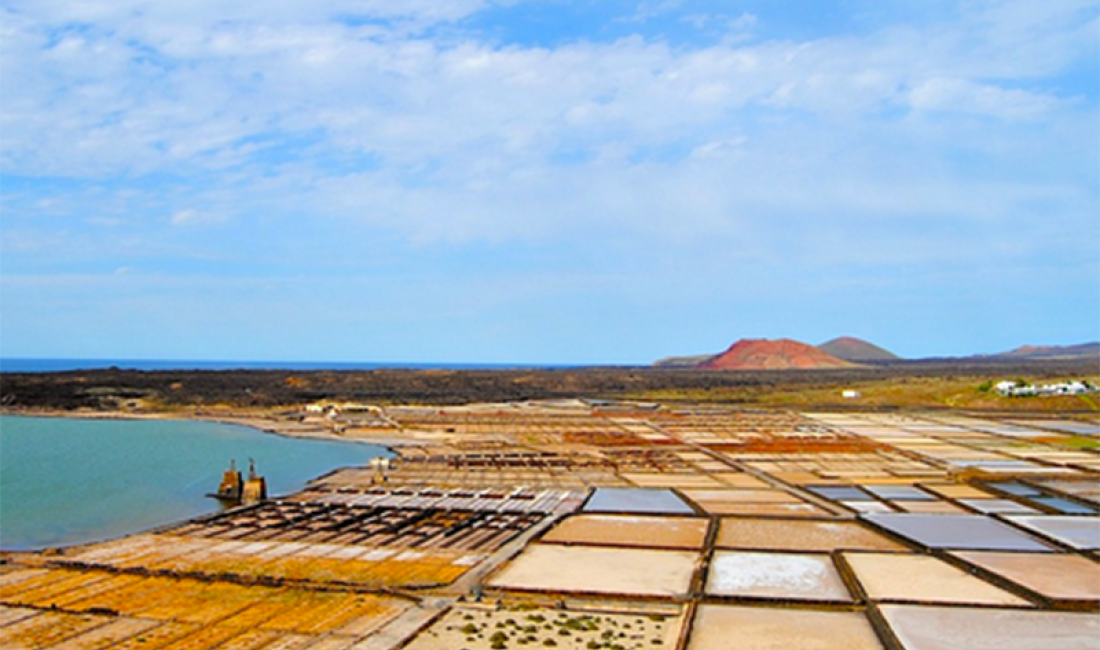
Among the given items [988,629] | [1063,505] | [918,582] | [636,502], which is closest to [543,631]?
[988,629]

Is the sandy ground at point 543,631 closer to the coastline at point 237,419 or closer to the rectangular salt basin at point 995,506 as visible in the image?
the rectangular salt basin at point 995,506

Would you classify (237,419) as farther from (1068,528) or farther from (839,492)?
(1068,528)

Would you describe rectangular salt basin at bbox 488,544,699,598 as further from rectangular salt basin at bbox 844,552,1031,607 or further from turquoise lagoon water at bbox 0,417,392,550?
turquoise lagoon water at bbox 0,417,392,550

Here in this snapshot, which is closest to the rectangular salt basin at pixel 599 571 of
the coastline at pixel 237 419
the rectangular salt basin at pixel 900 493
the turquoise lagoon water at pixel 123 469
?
the rectangular salt basin at pixel 900 493

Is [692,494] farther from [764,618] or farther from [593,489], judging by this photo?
[764,618]

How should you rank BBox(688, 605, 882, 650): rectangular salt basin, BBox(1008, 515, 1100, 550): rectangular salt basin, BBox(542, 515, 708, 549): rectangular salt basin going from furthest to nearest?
1. BBox(1008, 515, 1100, 550): rectangular salt basin
2. BBox(542, 515, 708, 549): rectangular salt basin
3. BBox(688, 605, 882, 650): rectangular salt basin

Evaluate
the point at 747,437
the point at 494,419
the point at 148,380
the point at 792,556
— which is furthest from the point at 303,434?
the point at 148,380

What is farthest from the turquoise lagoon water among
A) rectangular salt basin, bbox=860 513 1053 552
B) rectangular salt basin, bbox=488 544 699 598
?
rectangular salt basin, bbox=860 513 1053 552
